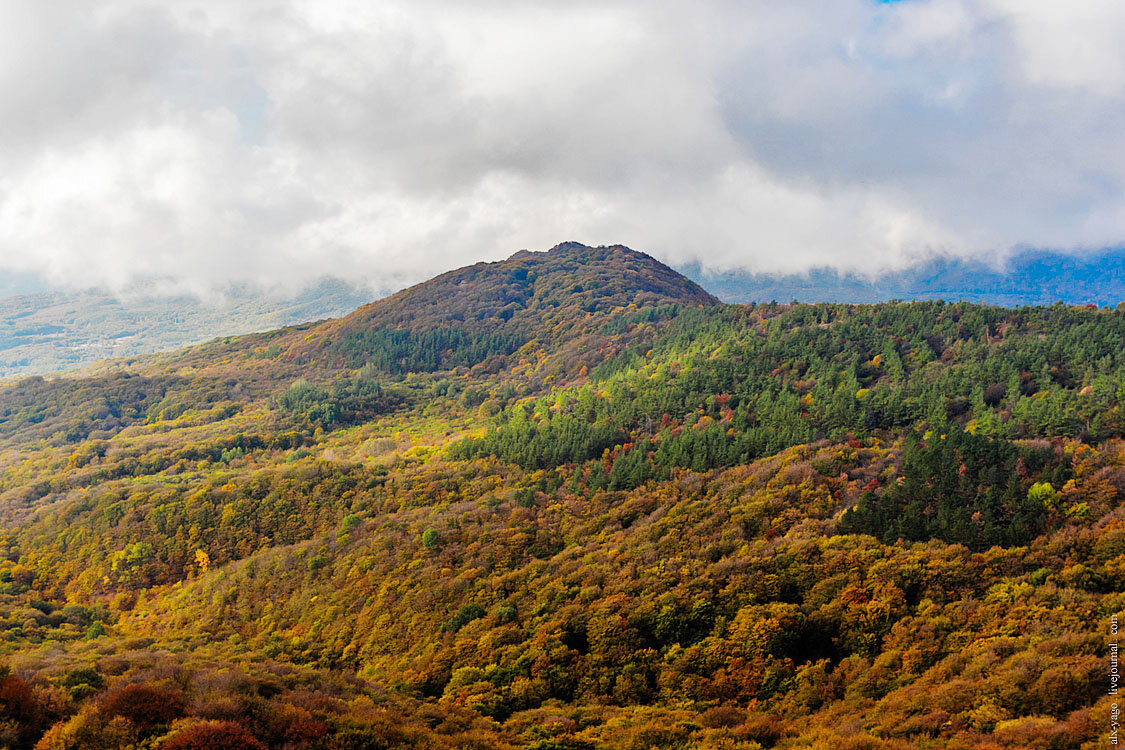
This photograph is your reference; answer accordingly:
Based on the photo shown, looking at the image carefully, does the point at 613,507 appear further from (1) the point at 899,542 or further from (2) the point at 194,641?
(2) the point at 194,641

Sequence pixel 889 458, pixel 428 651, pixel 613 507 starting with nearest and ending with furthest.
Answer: pixel 428 651, pixel 889 458, pixel 613 507

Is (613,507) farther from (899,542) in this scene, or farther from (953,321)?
(953,321)

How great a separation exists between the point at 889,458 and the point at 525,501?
61.3 meters

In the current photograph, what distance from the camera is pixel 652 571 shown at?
6969 centimetres

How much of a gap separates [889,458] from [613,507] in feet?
148

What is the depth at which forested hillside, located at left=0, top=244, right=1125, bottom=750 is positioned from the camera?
131ft

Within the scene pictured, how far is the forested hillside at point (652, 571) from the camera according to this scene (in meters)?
40.0

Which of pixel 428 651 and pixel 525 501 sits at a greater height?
pixel 525 501

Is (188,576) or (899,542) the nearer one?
(899,542)

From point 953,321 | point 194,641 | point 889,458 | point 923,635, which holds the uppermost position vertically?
point 953,321

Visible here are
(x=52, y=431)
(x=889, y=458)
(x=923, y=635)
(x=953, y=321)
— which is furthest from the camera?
(x=52, y=431)

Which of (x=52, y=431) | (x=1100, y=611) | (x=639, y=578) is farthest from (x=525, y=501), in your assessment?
(x=52, y=431)

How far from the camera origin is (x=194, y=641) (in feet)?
247

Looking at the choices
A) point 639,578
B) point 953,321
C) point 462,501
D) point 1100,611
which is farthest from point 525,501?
point 953,321
